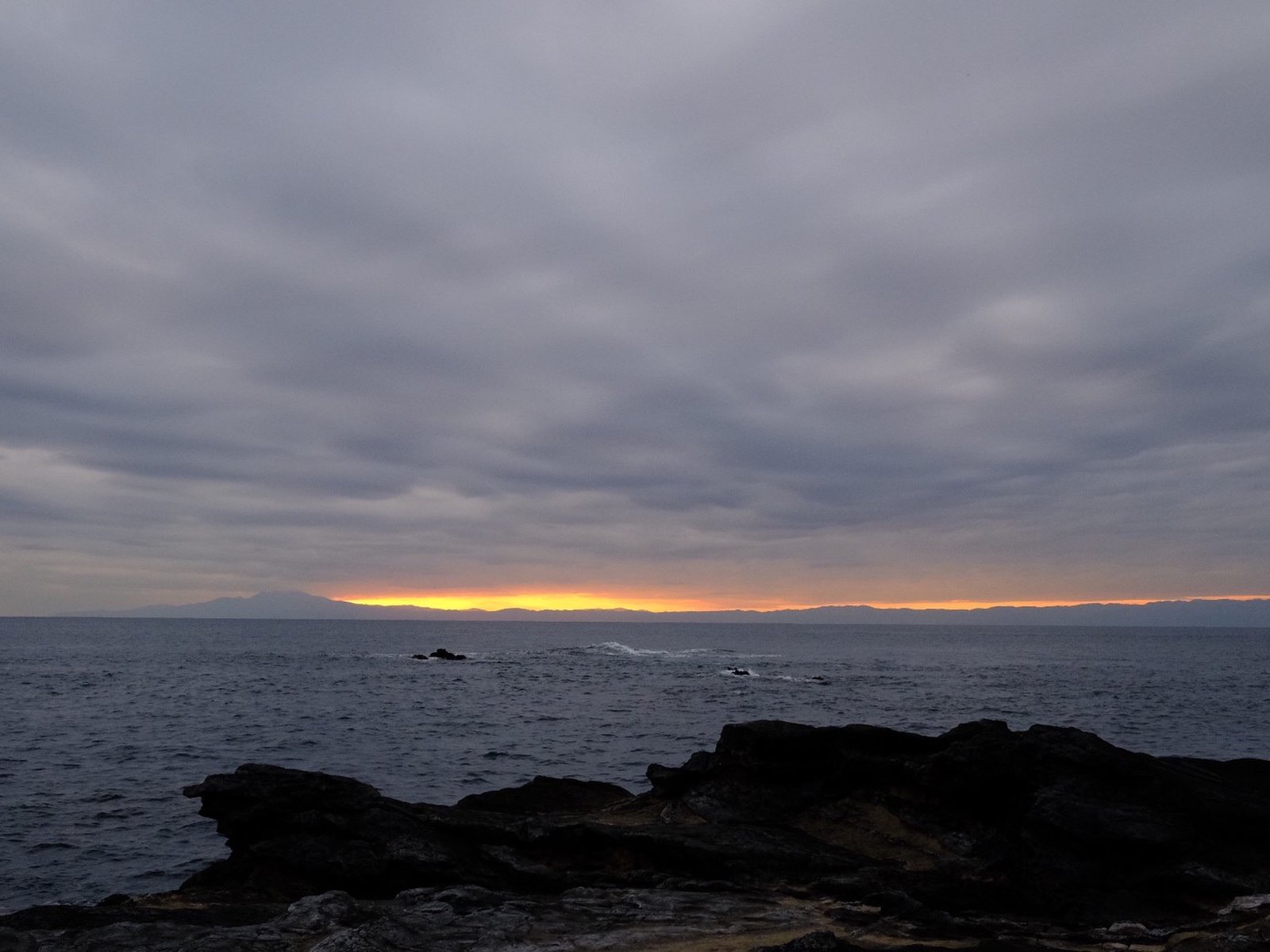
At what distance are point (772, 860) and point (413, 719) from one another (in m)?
42.2

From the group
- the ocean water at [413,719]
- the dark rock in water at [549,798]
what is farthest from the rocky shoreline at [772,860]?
the ocean water at [413,719]

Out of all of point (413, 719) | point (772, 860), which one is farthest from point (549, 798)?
point (413, 719)

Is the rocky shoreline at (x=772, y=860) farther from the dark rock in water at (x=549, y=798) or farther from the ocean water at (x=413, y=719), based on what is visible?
the ocean water at (x=413, y=719)

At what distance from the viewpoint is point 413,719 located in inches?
2231

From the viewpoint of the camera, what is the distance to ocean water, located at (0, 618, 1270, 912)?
28.3 metres

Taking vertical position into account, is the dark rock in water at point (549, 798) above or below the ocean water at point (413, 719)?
above

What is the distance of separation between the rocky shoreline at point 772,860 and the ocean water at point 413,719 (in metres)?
8.00

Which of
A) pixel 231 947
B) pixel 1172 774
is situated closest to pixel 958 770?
pixel 1172 774

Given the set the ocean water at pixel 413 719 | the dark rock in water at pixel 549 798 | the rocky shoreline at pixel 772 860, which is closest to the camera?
the rocky shoreline at pixel 772 860

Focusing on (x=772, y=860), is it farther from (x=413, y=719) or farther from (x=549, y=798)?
(x=413, y=719)

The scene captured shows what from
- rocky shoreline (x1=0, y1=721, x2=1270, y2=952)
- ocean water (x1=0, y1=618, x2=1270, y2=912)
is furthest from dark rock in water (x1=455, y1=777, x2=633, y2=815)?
ocean water (x1=0, y1=618, x2=1270, y2=912)

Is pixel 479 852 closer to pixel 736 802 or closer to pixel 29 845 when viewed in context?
pixel 736 802

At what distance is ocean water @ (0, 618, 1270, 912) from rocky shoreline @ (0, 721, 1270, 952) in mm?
8001

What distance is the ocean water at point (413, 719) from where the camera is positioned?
2834cm
